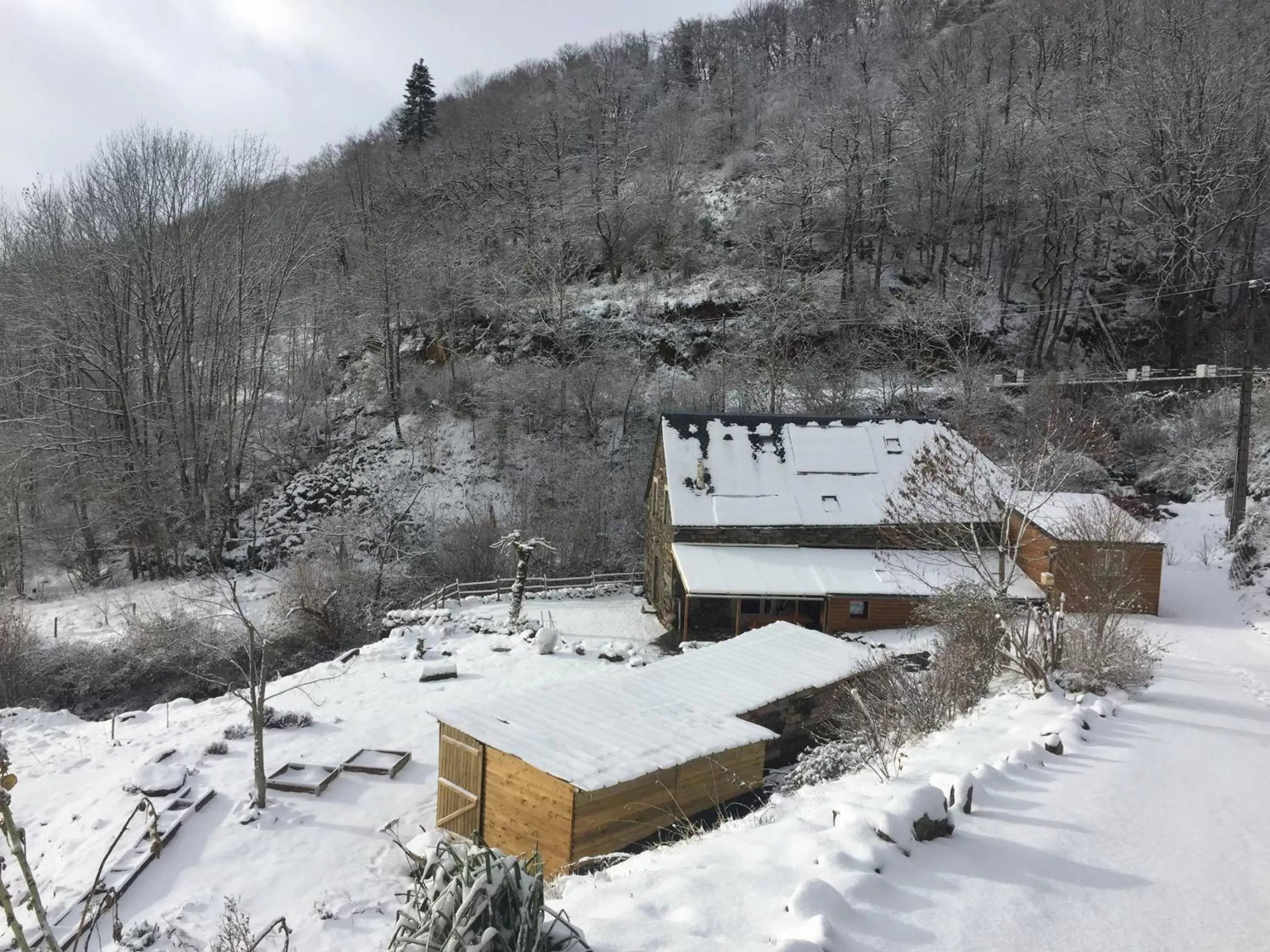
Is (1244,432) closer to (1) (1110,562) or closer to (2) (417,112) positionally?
(1) (1110,562)

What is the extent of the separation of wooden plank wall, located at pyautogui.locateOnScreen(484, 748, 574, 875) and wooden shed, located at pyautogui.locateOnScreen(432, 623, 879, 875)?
2 centimetres

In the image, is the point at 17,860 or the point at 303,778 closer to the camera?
the point at 17,860

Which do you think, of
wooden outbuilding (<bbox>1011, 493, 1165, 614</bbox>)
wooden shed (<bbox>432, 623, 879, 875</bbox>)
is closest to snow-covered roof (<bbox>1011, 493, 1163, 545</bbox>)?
wooden outbuilding (<bbox>1011, 493, 1165, 614</bbox>)

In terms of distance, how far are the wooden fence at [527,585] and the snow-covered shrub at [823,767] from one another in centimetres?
1296

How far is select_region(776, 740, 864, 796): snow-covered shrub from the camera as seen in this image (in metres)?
9.55

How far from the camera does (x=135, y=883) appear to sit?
385 inches

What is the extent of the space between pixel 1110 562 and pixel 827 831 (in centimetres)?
1012

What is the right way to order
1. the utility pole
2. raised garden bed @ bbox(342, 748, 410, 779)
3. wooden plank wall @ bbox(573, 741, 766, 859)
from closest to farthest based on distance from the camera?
1. wooden plank wall @ bbox(573, 741, 766, 859)
2. raised garden bed @ bbox(342, 748, 410, 779)
3. the utility pole

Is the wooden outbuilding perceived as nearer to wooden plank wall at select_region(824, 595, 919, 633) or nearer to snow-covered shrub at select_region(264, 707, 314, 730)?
wooden plank wall at select_region(824, 595, 919, 633)

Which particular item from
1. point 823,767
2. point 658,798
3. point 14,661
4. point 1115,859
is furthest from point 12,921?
point 14,661

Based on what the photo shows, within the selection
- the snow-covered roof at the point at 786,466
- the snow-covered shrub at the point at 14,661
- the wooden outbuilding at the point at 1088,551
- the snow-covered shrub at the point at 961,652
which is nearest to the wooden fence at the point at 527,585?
the snow-covered roof at the point at 786,466

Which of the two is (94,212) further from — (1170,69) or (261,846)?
(1170,69)

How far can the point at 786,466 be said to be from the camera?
69.1ft

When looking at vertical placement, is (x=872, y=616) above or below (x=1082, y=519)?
below
